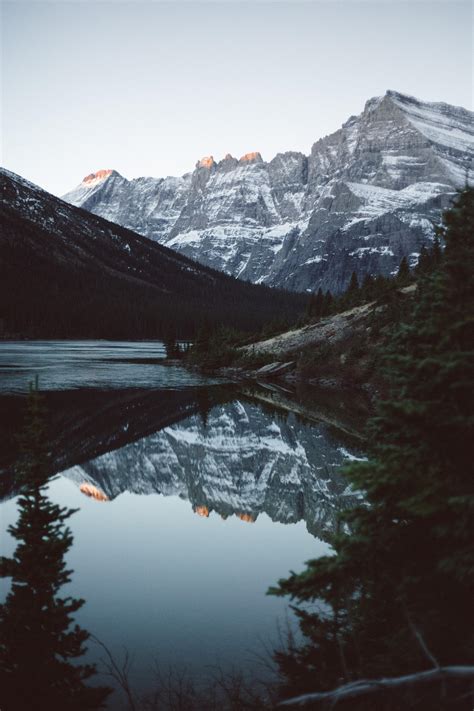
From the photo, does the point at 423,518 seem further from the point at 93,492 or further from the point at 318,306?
the point at 318,306

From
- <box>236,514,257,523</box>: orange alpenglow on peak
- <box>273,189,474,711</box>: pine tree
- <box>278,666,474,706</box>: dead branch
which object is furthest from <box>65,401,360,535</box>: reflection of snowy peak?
<box>278,666,474,706</box>: dead branch

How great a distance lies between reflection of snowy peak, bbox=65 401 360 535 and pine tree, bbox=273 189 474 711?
36.7 feet

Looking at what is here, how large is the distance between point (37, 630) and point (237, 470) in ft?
59.4

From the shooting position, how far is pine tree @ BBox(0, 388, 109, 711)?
10102mm

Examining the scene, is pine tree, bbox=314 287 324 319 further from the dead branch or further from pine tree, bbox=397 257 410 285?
the dead branch

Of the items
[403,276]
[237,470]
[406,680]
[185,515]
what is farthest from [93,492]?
[403,276]

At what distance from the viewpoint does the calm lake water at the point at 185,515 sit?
1308 centimetres

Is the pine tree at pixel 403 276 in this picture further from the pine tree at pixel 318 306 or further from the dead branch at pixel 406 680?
the dead branch at pixel 406 680

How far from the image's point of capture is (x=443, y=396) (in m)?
9.16

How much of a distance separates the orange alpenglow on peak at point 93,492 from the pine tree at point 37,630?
38.6 feet

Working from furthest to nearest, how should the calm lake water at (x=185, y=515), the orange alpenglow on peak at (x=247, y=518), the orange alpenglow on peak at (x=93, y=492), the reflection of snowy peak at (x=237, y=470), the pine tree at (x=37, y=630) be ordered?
the orange alpenglow on peak at (x=93, y=492) < the reflection of snowy peak at (x=237, y=470) < the orange alpenglow on peak at (x=247, y=518) < the calm lake water at (x=185, y=515) < the pine tree at (x=37, y=630)

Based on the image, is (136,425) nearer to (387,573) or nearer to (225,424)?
(225,424)

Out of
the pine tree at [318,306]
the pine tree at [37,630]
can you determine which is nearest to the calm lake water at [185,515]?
the pine tree at [37,630]

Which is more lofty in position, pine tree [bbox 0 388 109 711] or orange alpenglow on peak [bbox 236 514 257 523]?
orange alpenglow on peak [bbox 236 514 257 523]
